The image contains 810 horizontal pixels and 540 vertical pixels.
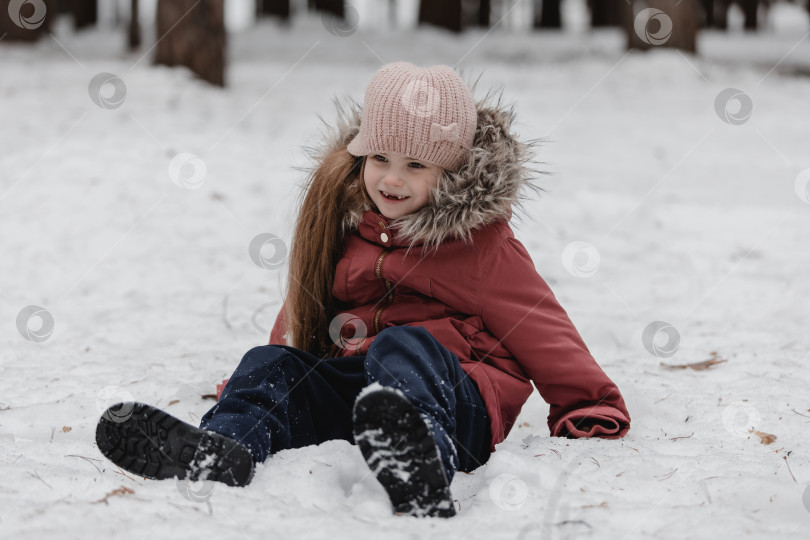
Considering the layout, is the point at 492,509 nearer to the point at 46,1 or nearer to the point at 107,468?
the point at 107,468

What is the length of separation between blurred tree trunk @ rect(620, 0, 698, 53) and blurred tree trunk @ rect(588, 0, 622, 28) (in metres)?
10.8

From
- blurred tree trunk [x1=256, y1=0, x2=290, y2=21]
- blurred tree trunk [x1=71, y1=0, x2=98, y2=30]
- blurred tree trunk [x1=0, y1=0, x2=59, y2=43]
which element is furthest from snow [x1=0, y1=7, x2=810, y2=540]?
blurred tree trunk [x1=71, y1=0, x2=98, y2=30]

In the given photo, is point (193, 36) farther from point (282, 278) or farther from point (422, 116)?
point (422, 116)

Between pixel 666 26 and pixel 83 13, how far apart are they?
12.8 metres

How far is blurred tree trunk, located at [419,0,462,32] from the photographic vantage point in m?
14.9

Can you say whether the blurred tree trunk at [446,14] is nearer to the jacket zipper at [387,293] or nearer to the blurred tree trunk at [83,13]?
the blurred tree trunk at [83,13]

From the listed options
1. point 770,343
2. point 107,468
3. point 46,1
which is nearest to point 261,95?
point 770,343

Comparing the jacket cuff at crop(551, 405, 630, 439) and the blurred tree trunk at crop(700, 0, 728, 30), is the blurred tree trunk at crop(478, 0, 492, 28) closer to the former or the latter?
the blurred tree trunk at crop(700, 0, 728, 30)

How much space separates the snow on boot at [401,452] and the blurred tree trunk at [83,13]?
17.7 m

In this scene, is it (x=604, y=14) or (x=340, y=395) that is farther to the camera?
(x=604, y=14)

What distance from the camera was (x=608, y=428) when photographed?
7.63 ft

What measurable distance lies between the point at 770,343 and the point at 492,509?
1958mm

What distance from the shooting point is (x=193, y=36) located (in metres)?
7.27

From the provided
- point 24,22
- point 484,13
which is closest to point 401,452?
point 24,22
